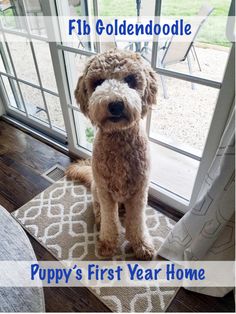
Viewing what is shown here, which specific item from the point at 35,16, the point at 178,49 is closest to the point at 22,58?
the point at 35,16

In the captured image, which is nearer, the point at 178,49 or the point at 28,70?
the point at 178,49

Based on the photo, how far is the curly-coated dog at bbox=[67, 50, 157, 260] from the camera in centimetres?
87

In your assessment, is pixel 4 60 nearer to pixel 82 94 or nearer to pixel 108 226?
pixel 82 94

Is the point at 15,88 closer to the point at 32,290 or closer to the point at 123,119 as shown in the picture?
the point at 123,119

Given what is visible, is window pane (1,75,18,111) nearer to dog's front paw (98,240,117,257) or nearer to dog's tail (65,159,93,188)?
dog's tail (65,159,93,188)

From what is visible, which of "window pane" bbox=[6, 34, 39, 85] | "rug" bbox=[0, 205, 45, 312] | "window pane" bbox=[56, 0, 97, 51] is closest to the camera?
"rug" bbox=[0, 205, 45, 312]

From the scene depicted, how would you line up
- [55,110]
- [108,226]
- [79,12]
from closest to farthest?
[108,226] → [79,12] → [55,110]

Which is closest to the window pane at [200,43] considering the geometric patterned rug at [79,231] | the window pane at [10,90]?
the geometric patterned rug at [79,231]

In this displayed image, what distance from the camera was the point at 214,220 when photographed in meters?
0.98

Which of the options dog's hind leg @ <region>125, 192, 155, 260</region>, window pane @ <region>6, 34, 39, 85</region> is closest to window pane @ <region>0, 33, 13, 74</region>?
window pane @ <region>6, 34, 39, 85</region>

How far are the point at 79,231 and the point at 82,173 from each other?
417 mm

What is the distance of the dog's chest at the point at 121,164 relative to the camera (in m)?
1.04

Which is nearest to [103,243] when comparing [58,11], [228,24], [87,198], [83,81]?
[87,198]

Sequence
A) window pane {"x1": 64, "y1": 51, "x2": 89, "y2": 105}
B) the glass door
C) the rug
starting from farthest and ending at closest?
the glass door → window pane {"x1": 64, "y1": 51, "x2": 89, "y2": 105} → the rug
